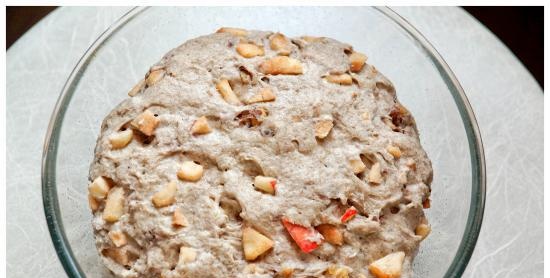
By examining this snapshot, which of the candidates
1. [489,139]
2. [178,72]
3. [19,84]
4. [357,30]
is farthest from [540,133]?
[19,84]

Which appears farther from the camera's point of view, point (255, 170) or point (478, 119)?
point (478, 119)

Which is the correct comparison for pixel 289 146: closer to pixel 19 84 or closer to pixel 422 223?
pixel 422 223

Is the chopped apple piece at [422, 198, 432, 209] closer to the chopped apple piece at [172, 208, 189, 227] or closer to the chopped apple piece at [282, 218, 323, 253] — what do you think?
the chopped apple piece at [282, 218, 323, 253]

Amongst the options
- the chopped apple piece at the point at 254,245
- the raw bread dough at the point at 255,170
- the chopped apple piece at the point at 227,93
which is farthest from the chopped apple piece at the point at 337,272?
the chopped apple piece at the point at 227,93

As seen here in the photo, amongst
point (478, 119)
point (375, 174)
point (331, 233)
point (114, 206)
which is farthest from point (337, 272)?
point (478, 119)

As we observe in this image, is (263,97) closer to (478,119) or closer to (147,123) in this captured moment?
(147,123)

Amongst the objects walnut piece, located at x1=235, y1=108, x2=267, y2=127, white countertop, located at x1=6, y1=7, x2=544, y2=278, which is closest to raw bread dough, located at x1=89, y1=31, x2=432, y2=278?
walnut piece, located at x1=235, y1=108, x2=267, y2=127

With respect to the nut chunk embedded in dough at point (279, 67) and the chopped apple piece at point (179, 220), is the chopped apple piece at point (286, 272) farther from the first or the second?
the nut chunk embedded in dough at point (279, 67)
